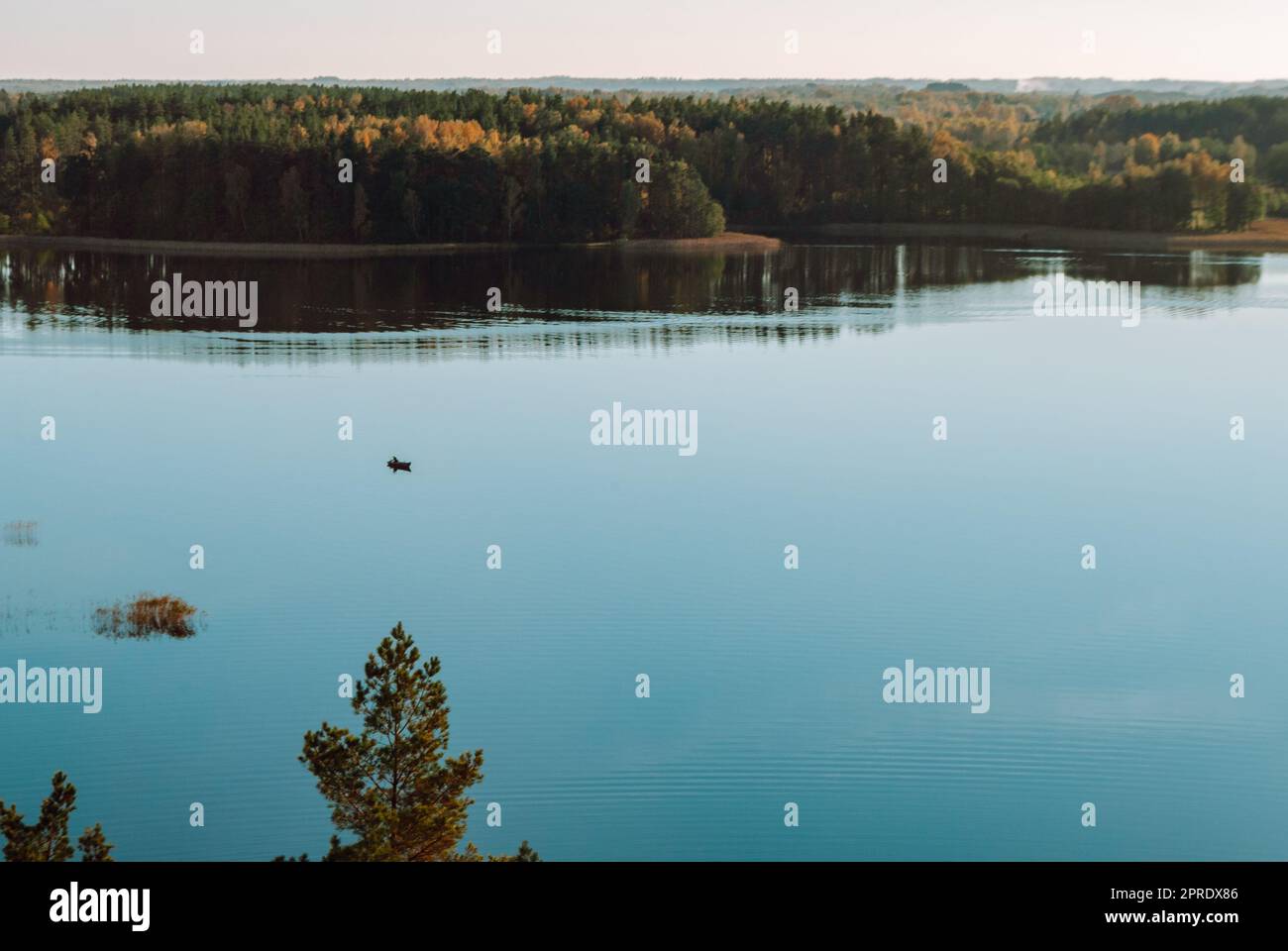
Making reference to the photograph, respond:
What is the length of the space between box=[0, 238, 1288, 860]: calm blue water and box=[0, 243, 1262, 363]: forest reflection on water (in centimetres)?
52

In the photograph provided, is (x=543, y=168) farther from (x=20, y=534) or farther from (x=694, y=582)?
(x=694, y=582)

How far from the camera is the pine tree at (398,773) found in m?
10.6

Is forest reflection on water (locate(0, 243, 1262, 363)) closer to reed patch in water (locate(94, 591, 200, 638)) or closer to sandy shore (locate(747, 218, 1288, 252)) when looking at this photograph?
sandy shore (locate(747, 218, 1288, 252))

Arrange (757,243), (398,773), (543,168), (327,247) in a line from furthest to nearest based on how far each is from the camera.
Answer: (757,243) → (543,168) → (327,247) → (398,773)

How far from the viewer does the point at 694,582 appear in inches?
755

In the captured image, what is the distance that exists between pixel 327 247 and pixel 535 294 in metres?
15.6

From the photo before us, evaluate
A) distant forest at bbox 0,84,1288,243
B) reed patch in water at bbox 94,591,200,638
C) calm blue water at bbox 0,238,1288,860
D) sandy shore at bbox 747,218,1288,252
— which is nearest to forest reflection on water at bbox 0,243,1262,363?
calm blue water at bbox 0,238,1288,860

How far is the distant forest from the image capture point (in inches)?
2333

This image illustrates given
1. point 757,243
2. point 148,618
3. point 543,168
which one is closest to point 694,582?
point 148,618

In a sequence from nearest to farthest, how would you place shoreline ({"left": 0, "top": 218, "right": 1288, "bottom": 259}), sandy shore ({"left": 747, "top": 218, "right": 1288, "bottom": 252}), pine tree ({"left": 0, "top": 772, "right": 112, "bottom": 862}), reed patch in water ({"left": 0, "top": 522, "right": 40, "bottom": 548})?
pine tree ({"left": 0, "top": 772, "right": 112, "bottom": 862}) → reed patch in water ({"left": 0, "top": 522, "right": 40, "bottom": 548}) → shoreline ({"left": 0, "top": 218, "right": 1288, "bottom": 259}) → sandy shore ({"left": 747, "top": 218, "right": 1288, "bottom": 252})

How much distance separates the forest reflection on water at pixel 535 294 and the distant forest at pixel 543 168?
2522 mm

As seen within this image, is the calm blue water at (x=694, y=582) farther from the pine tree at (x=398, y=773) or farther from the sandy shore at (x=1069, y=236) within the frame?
the sandy shore at (x=1069, y=236)
